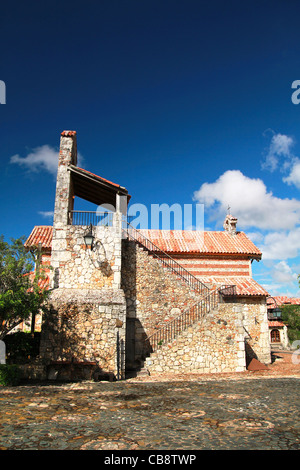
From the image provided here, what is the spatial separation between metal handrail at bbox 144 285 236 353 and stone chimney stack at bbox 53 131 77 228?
22.0 ft

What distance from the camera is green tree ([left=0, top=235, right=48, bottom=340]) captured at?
9930mm

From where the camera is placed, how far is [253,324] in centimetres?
1711

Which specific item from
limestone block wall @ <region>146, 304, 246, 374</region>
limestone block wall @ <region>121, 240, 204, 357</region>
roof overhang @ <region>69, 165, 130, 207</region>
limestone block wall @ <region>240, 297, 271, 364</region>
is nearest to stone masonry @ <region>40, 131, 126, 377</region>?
roof overhang @ <region>69, 165, 130, 207</region>

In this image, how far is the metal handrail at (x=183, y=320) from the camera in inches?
555

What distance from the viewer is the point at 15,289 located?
10.4m

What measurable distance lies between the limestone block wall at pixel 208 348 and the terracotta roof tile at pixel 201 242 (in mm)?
5815

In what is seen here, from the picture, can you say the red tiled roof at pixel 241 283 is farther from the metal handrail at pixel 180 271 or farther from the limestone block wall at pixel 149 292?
the limestone block wall at pixel 149 292

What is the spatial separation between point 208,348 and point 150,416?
24.4 ft

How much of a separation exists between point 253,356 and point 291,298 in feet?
101

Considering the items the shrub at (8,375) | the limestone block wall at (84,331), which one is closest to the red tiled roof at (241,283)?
the limestone block wall at (84,331)

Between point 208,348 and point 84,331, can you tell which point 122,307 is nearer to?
point 84,331

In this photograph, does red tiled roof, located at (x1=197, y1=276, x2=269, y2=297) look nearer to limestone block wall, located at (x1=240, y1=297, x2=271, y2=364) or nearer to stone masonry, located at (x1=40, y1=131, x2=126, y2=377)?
limestone block wall, located at (x1=240, y1=297, x2=271, y2=364)
